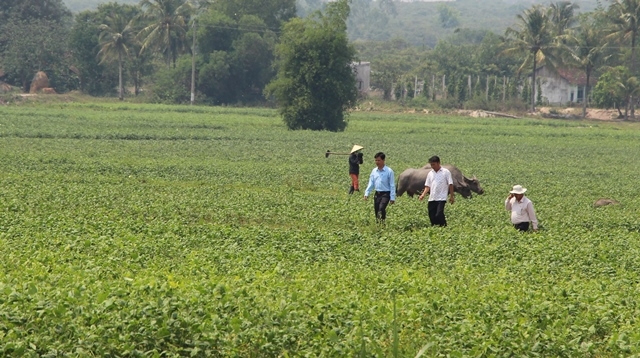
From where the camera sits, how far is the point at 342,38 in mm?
60969

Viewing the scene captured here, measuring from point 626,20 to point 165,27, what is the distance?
4002cm

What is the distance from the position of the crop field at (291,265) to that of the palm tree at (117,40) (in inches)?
1994

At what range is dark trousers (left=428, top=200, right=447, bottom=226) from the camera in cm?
1827

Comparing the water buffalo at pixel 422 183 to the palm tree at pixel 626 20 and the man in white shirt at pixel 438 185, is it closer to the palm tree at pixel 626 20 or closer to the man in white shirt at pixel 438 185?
the man in white shirt at pixel 438 185

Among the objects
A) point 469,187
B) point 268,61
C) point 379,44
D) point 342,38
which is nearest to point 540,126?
point 342,38

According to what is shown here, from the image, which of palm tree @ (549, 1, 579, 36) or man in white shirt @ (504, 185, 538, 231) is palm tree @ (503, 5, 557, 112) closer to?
palm tree @ (549, 1, 579, 36)

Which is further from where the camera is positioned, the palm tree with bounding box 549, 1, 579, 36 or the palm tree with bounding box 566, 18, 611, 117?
the palm tree with bounding box 549, 1, 579, 36

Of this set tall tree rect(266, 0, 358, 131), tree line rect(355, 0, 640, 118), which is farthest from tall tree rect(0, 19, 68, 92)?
tall tree rect(266, 0, 358, 131)

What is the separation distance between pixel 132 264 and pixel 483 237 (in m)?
6.53

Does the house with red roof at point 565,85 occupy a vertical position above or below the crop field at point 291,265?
above

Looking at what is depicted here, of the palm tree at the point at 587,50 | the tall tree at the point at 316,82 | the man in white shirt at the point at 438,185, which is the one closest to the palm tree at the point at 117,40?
the tall tree at the point at 316,82

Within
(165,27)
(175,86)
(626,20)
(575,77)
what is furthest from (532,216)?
(575,77)

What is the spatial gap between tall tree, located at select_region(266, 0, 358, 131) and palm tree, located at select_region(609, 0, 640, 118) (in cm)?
3020

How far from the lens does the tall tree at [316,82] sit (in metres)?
60.0
